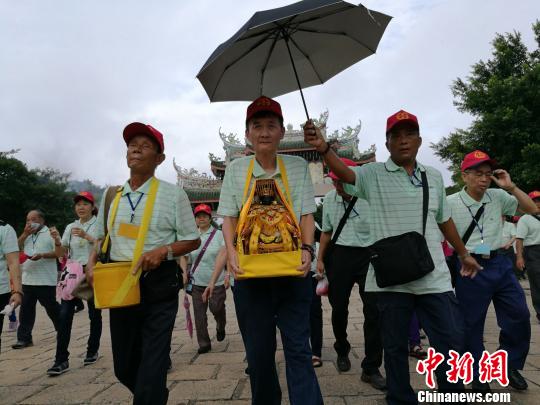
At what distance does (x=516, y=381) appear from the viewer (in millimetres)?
3262

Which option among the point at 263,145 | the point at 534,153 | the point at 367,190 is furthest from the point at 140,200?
the point at 534,153

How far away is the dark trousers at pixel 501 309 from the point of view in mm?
3305

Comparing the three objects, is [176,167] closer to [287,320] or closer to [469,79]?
[469,79]

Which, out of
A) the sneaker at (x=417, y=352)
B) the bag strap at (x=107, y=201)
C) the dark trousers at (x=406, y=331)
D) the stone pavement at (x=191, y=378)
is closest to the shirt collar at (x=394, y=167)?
the dark trousers at (x=406, y=331)

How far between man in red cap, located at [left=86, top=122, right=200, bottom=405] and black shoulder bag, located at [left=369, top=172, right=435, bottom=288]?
127 cm

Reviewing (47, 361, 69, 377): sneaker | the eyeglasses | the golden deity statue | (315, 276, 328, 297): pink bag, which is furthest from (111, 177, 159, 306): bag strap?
the eyeglasses

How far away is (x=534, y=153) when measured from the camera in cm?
1282

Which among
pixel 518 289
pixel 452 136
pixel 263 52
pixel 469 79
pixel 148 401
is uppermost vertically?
pixel 469 79

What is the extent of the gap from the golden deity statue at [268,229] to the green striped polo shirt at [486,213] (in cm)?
179

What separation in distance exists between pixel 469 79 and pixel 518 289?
15.2 meters

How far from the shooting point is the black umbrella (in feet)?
8.85

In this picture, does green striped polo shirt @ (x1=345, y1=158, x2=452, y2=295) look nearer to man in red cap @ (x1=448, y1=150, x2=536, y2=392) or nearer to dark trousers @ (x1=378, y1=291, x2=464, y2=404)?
dark trousers @ (x1=378, y1=291, x2=464, y2=404)

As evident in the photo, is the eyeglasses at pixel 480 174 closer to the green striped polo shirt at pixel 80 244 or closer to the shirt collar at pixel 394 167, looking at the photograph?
the shirt collar at pixel 394 167

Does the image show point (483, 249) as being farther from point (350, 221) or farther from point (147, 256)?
point (147, 256)
